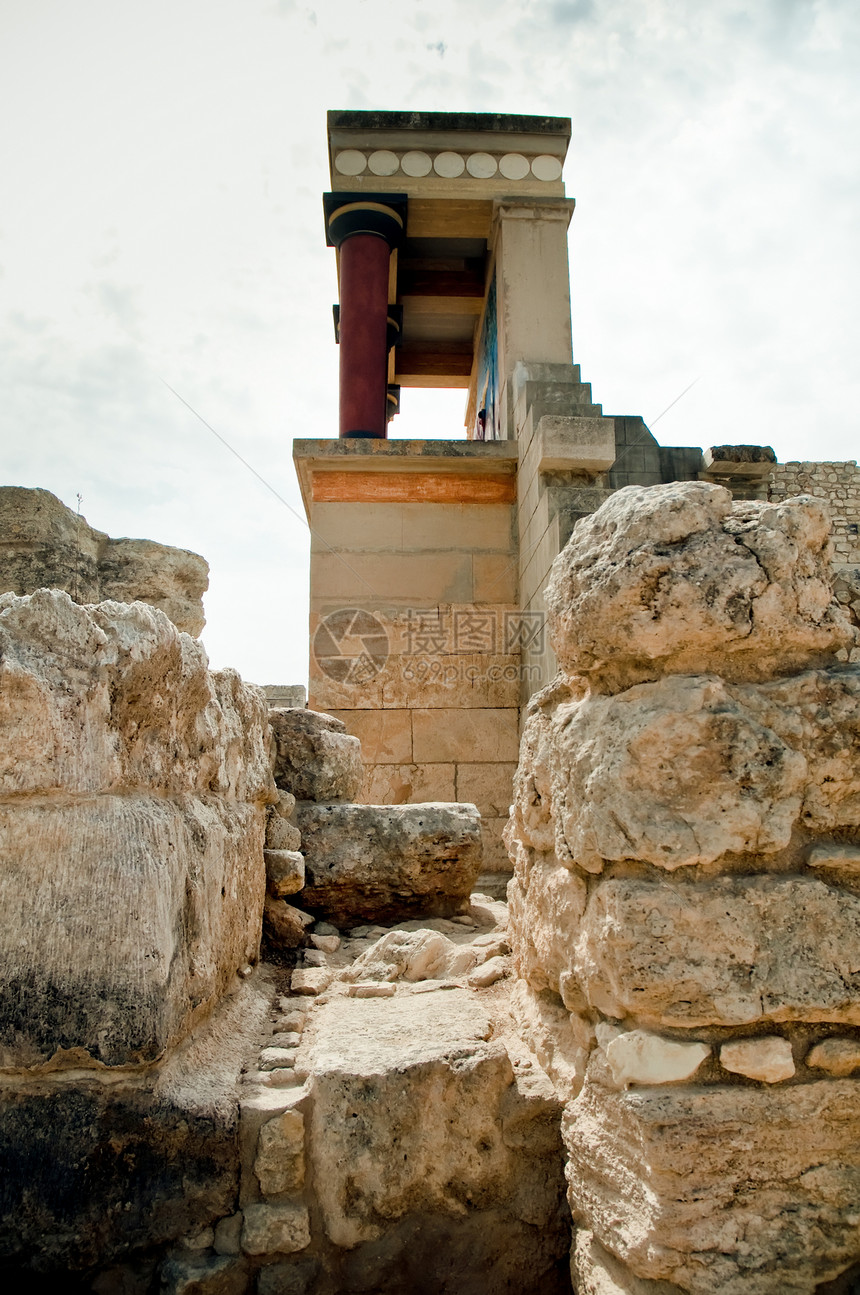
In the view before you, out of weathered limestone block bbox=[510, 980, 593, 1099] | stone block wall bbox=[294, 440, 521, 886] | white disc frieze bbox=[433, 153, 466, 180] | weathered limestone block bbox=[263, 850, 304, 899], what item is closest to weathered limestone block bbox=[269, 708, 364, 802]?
weathered limestone block bbox=[263, 850, 304, 899]

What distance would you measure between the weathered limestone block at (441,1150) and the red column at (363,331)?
611 cm

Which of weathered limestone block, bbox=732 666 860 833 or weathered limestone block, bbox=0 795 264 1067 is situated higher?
weathered limestone block, bbox=732 666 860 833

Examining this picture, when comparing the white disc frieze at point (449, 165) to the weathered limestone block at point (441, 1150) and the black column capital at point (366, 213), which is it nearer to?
the black column capital at point (366, 213)

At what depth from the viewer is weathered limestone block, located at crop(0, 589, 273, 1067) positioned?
143cm

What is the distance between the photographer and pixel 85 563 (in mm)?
3693

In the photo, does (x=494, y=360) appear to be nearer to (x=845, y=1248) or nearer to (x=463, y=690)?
(x=463, y=690)

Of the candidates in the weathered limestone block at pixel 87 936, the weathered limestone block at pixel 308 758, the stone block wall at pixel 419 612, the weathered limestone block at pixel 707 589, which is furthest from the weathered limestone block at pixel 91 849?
the stone block wall at pixel 419 612

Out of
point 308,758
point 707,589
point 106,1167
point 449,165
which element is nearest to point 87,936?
point 106,1167

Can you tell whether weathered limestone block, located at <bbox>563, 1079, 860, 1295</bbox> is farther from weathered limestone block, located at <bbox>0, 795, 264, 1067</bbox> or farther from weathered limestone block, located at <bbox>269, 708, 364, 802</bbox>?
weathered limestone block, located at <bbox>269, 708, 364, 802</bbox>

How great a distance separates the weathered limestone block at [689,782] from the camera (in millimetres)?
1373

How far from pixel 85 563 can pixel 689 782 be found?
10.0ft

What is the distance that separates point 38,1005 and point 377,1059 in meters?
0.62

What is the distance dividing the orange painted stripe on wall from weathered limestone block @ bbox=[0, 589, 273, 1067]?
443 centimetres

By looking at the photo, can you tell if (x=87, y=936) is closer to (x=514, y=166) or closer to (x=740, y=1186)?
(x=740, y=1186)
